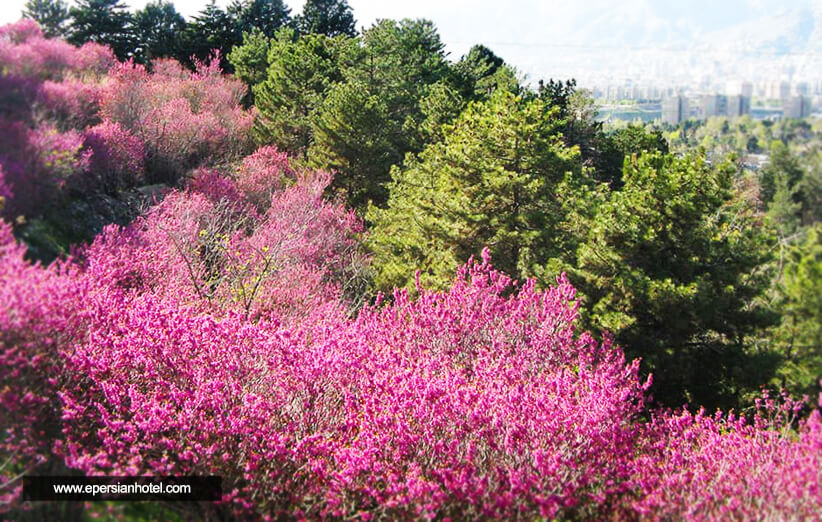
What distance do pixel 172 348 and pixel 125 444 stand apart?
3.76 ft

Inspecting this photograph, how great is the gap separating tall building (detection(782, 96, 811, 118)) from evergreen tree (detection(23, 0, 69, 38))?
29.4 feet

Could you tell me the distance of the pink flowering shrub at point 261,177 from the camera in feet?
61.5

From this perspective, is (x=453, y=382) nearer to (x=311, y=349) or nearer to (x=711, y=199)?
(x=311, y=349)

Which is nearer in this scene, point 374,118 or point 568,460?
point 568,460

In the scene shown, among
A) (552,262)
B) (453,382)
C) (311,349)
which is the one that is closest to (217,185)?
(552,262)

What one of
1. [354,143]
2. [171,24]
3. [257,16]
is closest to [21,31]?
[354,143]

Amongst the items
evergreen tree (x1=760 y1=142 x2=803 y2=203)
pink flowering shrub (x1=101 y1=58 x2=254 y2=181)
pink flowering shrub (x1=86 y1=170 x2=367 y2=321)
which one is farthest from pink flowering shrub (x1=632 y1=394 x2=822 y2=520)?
pink flowering shrub (x1=101 y1=58 x2=254 y2=181)

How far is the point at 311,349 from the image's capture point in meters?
7.23

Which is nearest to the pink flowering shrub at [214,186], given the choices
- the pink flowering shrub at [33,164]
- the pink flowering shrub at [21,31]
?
the pink flowering shrub at [21,31]

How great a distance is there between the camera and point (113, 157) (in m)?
8.73

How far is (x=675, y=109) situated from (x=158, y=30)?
15496 mm

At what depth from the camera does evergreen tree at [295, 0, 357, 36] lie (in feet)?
119

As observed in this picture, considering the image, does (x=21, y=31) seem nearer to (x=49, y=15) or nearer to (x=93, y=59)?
(x=49, y=15)

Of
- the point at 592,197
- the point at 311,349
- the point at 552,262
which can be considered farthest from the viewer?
the point at 592,197
